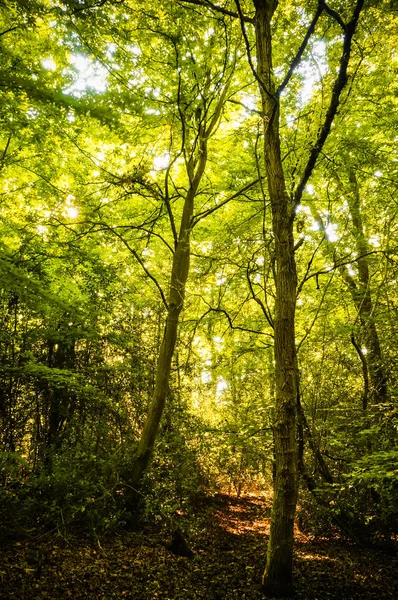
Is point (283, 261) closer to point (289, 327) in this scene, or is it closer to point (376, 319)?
point (289, 327)

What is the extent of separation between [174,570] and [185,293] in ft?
12.9

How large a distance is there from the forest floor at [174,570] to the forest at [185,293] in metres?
0.04

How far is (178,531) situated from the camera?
581 cm

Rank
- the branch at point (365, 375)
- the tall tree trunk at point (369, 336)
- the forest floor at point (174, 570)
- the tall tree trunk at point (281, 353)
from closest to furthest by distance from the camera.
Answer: the tall tree trunk at point (281, 353)
the forest floor at point (174, 570)
the tall tree trunk at point (369, 336)
the branch at point (365, 375)

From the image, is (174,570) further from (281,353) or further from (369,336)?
(369,336)

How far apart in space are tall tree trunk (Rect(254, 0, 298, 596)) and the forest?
0.08 ft

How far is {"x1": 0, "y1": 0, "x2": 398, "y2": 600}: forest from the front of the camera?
14.3ft

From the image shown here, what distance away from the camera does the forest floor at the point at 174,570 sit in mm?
4141

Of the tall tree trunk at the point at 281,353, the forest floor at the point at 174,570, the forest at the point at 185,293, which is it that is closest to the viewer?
the tall tree trunk at the point at 281,353

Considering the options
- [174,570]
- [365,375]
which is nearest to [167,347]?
[174,570]

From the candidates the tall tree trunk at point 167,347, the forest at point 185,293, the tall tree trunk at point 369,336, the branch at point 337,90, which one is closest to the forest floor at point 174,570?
the forest at point 185,293

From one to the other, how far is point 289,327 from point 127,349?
16.7ft

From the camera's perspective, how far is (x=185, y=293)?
5.11 m

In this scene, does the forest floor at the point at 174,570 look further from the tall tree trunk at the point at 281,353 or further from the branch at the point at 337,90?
the branch at the point at 337,90
